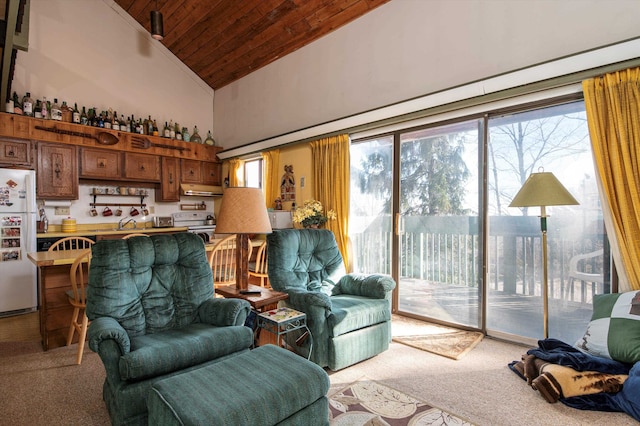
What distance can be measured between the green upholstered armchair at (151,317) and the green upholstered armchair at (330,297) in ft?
1.83

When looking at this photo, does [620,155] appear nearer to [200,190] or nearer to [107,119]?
[200,190]

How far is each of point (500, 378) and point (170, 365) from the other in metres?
2.32

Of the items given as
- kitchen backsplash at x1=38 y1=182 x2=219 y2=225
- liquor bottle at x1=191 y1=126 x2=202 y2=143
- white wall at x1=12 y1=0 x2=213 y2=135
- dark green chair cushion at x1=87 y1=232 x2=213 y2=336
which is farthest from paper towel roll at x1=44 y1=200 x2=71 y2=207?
dark green chair cushion at x1=87 y1=232 x2=213 y2=336

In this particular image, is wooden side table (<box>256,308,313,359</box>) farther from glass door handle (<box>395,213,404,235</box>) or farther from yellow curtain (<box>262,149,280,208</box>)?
yellow curtain (<box>262,149,280,208</box>)

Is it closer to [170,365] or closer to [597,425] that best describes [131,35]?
[170,365]

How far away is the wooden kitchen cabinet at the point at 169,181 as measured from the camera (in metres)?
6.10

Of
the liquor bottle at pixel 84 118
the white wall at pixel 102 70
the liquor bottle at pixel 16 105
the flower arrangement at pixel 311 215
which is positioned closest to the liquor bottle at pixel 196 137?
the white wall at pixel 102 70

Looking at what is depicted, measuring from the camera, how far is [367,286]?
121 inches

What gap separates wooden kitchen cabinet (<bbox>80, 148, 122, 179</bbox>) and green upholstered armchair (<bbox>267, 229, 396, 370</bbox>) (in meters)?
3.98

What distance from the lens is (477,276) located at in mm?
3447

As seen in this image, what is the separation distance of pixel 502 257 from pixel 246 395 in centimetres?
286

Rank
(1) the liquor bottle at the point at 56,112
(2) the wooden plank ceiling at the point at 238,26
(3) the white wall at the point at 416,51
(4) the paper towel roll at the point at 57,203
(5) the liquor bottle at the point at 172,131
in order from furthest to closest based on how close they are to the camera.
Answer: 1. (5) the liquor bottle at the point at 172,131
2. (4) the paper towel roll at the point at 57,203
3. (1) the liquor bottle at the point at 56,112
4. (2) the wooden plank ceiling at the point at 238,26
5. (3) the white wall at the point at 416,51

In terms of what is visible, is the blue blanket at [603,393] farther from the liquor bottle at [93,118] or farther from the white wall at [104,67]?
the white wall at [104,67]

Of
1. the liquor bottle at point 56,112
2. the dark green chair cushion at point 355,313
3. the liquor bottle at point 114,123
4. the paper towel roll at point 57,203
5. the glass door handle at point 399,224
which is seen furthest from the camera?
the liquor bottle at point 114,123
